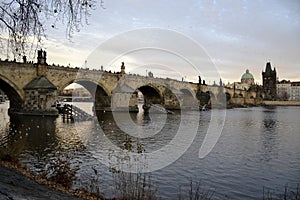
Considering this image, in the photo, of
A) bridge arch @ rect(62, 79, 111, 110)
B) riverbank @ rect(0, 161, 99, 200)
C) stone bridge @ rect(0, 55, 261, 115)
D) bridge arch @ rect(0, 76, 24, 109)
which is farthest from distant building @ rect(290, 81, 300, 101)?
riverbank @ rect(0, 161, 99, 200)

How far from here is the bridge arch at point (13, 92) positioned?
36.5m

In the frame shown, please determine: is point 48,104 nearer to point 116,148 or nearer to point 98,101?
point 98,101

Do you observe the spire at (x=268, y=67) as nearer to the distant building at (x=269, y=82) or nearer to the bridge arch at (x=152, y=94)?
the distant building at (x=269, y=82)

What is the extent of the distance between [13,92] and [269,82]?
15975 centimetres

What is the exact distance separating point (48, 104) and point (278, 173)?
1243 inches

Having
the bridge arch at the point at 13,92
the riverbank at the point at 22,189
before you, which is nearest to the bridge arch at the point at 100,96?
the bridge arch at the point at 13,92

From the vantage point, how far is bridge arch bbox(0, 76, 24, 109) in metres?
36.5

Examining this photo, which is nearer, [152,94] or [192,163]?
[192,163]

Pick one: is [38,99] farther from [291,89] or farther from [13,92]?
[291,89]

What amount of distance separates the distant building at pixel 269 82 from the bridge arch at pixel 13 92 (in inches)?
5816

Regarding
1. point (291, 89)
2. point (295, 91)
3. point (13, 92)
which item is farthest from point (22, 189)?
point (291, 89)

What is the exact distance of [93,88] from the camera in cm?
5594

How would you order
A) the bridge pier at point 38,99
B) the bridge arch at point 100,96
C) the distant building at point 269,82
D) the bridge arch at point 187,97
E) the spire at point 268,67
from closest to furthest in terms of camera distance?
the bridge pier at point 38,99, the bridge arch at point 100,96, the bridge arch at point 187,97, the distant building at point 269,82, the spire at point 268,67

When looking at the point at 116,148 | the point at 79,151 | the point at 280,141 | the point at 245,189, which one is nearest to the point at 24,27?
the point at 245,189
